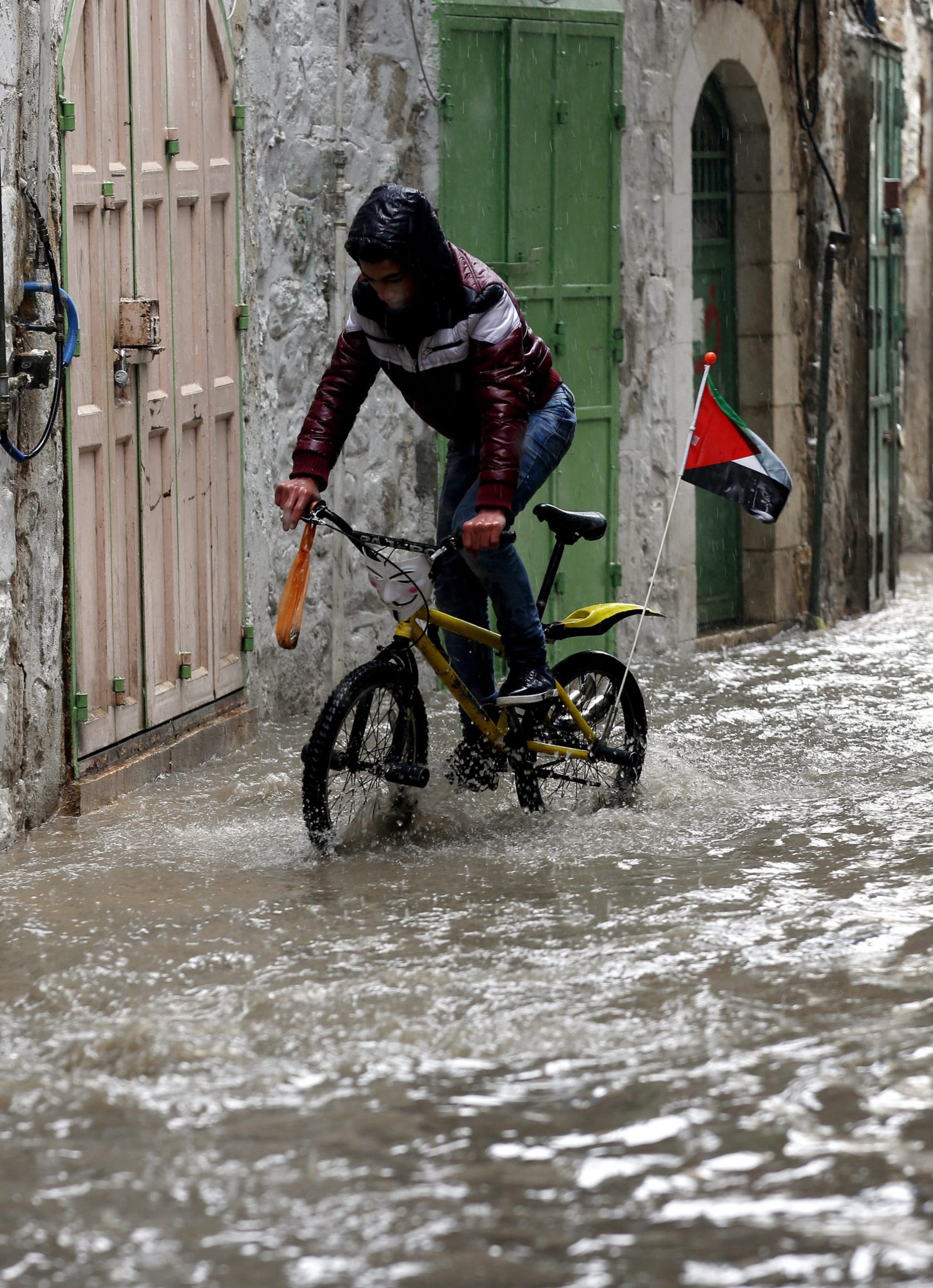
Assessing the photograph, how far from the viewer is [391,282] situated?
5500mm

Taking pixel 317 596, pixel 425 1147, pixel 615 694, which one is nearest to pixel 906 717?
pixel 615 694

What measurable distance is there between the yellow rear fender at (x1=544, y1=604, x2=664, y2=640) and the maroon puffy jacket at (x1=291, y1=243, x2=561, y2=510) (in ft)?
2.20

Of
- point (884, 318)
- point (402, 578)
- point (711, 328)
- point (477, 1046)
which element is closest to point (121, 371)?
point (402, 578)

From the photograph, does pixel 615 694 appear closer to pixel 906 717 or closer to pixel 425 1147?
pixel 906 717

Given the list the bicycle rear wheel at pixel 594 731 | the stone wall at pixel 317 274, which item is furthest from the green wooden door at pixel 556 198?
the bicycle rear wheel at pixel 594 731

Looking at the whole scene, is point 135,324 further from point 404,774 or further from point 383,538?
point 404,774

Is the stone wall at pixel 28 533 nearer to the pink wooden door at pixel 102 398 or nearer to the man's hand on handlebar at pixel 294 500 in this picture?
the pink wooden door at pixel 102 398

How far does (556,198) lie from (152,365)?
9.77 ft

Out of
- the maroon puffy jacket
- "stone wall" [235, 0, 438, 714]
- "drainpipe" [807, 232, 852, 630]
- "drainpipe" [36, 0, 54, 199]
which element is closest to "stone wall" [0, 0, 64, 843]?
"drainpipe" [36, 0, 54, 199]

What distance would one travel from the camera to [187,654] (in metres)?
7.39

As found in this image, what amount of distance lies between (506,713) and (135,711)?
1.53 metres

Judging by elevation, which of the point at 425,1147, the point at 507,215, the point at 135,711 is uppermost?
the point at 507,215

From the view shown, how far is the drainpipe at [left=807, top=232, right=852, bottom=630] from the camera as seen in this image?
11.6 m

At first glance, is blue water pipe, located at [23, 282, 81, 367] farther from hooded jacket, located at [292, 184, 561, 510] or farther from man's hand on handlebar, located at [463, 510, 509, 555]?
man's hand on handlebar, located at [463, 510, 509, 555]
